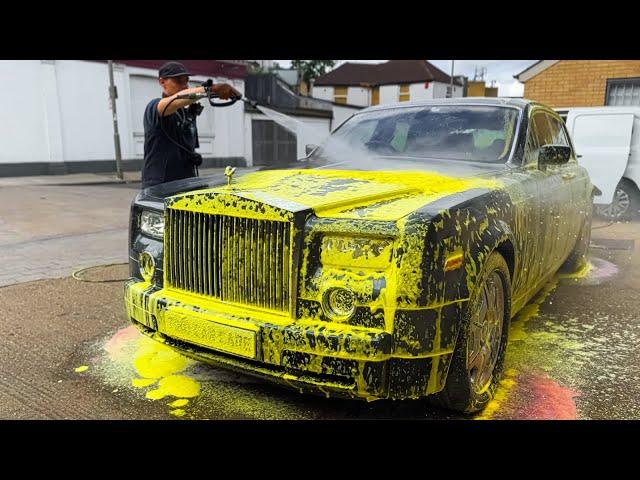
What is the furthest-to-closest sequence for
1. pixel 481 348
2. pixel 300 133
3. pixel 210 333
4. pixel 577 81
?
pixel 300 133 → pixel 577 81 → pixel 481 348 → pixel 210 333

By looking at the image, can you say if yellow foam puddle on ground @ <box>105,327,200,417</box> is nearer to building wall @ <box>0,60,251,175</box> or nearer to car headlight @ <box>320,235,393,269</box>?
car headlight @ <box>320,235,393,269</box>

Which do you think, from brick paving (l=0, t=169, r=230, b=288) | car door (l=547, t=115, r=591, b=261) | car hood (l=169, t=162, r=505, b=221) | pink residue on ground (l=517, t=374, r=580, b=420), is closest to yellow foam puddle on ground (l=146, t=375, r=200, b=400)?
car hood (l=169, t=162, r=505, b=221)

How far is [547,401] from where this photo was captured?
2.94 metres

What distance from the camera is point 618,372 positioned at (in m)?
3.33

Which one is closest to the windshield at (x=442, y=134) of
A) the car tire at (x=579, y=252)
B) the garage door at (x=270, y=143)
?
the car tire at (x=579, y=252)

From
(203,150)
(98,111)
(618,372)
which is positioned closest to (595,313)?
(618,372)

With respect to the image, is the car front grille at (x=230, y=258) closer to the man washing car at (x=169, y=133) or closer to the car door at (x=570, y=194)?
the man washing car at (x=169, y=133)

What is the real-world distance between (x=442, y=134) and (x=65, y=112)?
16107 mm

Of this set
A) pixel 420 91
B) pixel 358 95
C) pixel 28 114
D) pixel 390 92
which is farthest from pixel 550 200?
pixel 358 95

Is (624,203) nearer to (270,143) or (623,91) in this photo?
(623,91)

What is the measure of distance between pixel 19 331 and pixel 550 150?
4077 mm

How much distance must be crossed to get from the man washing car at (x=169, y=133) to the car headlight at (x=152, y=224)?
52.5 inches

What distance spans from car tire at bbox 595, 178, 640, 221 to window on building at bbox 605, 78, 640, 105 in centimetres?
749

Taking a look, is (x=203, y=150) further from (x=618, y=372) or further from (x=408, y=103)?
(x=618, y=372)
